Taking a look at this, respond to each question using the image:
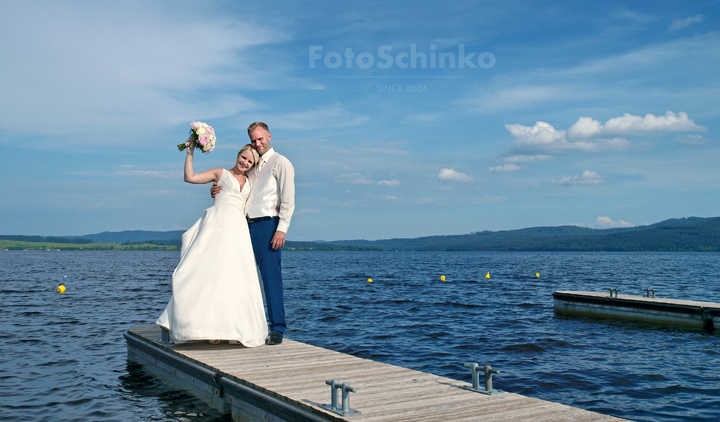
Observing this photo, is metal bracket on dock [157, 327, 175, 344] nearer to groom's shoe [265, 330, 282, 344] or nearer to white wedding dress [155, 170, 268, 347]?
white wedding dress [155, 170, 268, 347]

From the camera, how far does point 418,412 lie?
193 inches

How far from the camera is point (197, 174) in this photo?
7832 mm

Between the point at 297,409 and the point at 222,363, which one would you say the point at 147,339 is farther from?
the point at 297,409

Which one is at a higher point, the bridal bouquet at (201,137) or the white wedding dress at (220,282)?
the bridal bouquet at (201,137)

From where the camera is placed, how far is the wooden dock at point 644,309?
17125 mm

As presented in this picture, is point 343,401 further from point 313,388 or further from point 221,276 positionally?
point 221,276

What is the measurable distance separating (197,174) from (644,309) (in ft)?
57.5

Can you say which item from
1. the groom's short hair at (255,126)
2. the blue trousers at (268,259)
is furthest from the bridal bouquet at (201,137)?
the blue trousers at (268,259)

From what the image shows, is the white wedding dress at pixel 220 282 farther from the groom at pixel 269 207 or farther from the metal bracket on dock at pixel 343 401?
the metal bracket on dock at pixel 343 401

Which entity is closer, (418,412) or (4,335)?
(418,412)

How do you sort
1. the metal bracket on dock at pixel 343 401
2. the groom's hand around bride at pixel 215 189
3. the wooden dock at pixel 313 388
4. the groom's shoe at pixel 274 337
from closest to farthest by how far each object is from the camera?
1. the metal bracket on dock at pixel 343 401
2. the wooden dock at pixel 313 388
3. the groom's hand around bride at pixel 215 189
4. the groom's shoe at pixel 274 337

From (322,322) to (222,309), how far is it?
39.6 ft

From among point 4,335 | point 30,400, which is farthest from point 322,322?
point 30,400

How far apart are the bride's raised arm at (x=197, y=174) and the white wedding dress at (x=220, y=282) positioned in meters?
0.13
